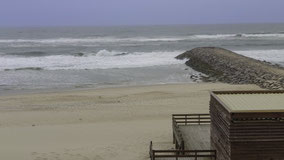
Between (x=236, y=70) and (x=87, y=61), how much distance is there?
2047 centimetres

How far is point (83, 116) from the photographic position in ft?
60.7

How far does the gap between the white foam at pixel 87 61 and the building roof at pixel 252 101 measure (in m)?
29.8

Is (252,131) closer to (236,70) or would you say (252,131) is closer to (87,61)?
(236,70)

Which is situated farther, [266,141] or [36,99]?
[36,99]

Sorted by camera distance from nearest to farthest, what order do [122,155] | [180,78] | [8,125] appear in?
[122,155] < [8,125] < [180,78]

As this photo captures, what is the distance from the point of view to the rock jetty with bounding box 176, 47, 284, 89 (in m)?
26.1

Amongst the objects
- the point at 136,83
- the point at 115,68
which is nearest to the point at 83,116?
the point at 136,83

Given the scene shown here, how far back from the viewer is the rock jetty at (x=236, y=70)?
26130 mm

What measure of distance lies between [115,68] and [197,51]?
11.8 meters

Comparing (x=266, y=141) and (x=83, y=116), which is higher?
(x=266, y=141)

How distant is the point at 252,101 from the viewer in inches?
384

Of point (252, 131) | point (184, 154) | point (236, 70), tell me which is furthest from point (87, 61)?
point (252, 131)

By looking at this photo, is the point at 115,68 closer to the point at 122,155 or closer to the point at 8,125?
the point at 8,125

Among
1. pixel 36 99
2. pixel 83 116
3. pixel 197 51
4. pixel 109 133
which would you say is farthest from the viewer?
pixel 197 51
